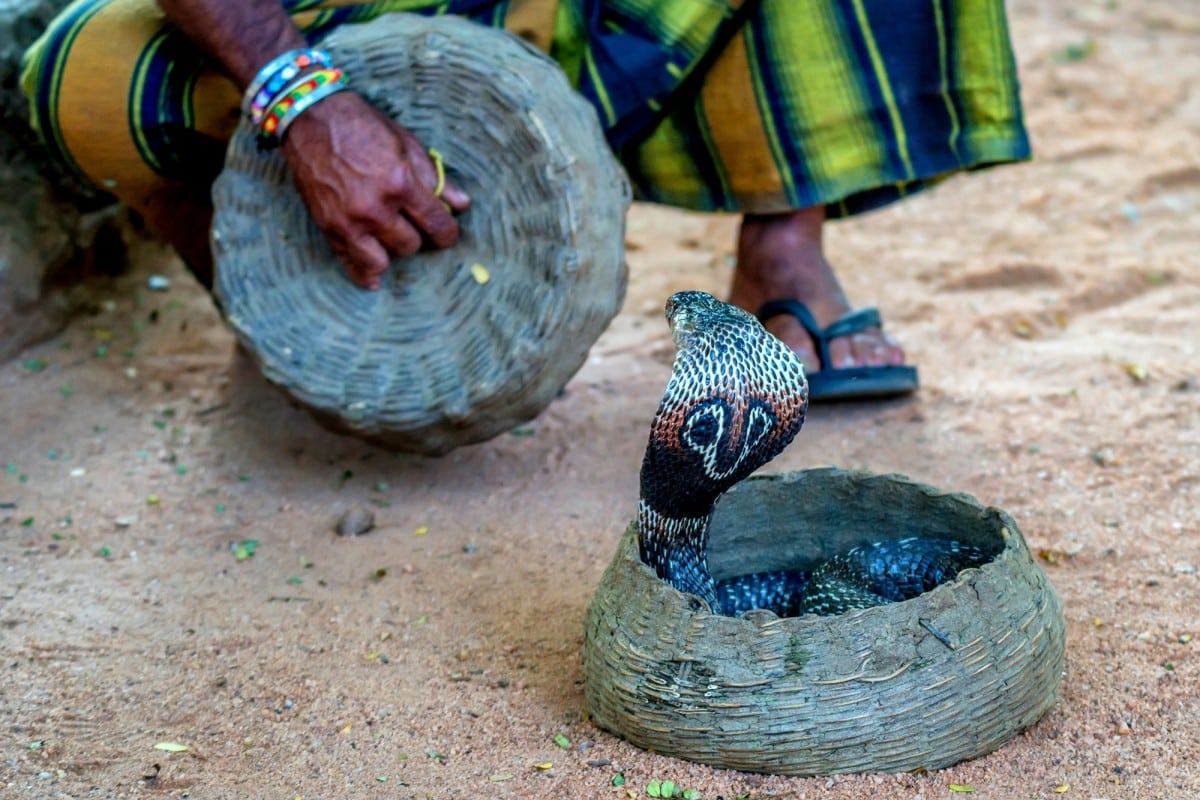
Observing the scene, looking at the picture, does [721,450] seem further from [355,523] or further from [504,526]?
[355,523]

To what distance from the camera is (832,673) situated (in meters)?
1.61

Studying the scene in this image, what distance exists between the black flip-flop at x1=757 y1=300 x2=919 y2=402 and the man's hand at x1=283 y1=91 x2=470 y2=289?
872 mm

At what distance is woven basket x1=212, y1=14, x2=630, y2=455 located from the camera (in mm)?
2359

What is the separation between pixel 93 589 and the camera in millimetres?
2305

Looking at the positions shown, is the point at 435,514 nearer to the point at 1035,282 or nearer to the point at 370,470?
the point at 370,470

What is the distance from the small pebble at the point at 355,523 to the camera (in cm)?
253

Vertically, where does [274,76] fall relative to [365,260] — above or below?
above

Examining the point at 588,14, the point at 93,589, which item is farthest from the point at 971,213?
the point at 93,589

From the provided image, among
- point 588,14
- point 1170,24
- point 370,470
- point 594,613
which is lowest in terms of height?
point 1170,24

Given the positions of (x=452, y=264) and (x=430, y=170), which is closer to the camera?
(x=430, y=170)

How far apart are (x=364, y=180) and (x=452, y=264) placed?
0.26 meters

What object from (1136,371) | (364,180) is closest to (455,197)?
(364,180)

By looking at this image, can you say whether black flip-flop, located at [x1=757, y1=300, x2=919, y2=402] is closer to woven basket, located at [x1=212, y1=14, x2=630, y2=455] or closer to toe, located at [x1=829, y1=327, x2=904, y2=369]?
toe, located at [x1=829, y1=327, x2=904, y2=369]

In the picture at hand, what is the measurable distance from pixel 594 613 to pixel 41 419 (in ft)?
5.62
